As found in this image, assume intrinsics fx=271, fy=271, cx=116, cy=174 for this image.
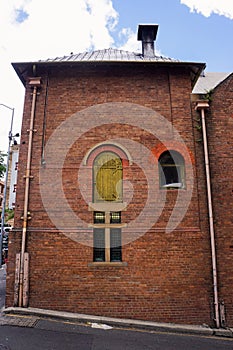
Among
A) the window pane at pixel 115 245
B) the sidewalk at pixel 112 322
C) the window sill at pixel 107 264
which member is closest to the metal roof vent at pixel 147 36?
the window pane at pixel 115 245

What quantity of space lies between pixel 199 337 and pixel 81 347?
300cm

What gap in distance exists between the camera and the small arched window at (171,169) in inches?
332

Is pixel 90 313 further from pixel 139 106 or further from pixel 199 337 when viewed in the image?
pixel 139 106

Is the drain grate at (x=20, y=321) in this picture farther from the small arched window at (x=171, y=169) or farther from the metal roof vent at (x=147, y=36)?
the metal roof vent at (x=147, y=36)

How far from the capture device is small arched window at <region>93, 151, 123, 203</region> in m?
8.30

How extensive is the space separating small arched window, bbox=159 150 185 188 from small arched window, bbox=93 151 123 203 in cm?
132

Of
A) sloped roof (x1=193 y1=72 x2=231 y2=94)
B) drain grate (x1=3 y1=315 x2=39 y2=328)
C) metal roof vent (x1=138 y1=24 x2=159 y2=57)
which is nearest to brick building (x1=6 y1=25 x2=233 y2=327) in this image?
drain grate (x1=3 y1=315 x2=39 y2=328)

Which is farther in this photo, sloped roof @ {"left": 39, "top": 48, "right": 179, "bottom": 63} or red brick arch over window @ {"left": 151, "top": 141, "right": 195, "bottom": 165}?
sloped roof @ {"left": 39, "top": 48, "right": 179, "bottom": 63}

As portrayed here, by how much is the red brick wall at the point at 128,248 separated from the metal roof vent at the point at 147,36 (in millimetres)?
2914

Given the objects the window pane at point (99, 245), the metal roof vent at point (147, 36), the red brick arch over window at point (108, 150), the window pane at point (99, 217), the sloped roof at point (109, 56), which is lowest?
the window pane at point (99, 245)

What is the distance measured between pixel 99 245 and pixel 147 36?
8681 mm

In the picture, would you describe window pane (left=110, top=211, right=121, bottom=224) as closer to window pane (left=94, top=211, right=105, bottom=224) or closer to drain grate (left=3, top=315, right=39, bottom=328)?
window pane (left=94, top=211, right=105, bottom=224)

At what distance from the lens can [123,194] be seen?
819cm

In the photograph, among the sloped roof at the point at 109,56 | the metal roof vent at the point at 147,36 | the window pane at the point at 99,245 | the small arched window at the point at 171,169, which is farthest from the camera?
the metal roof vent at the point at 147,36
